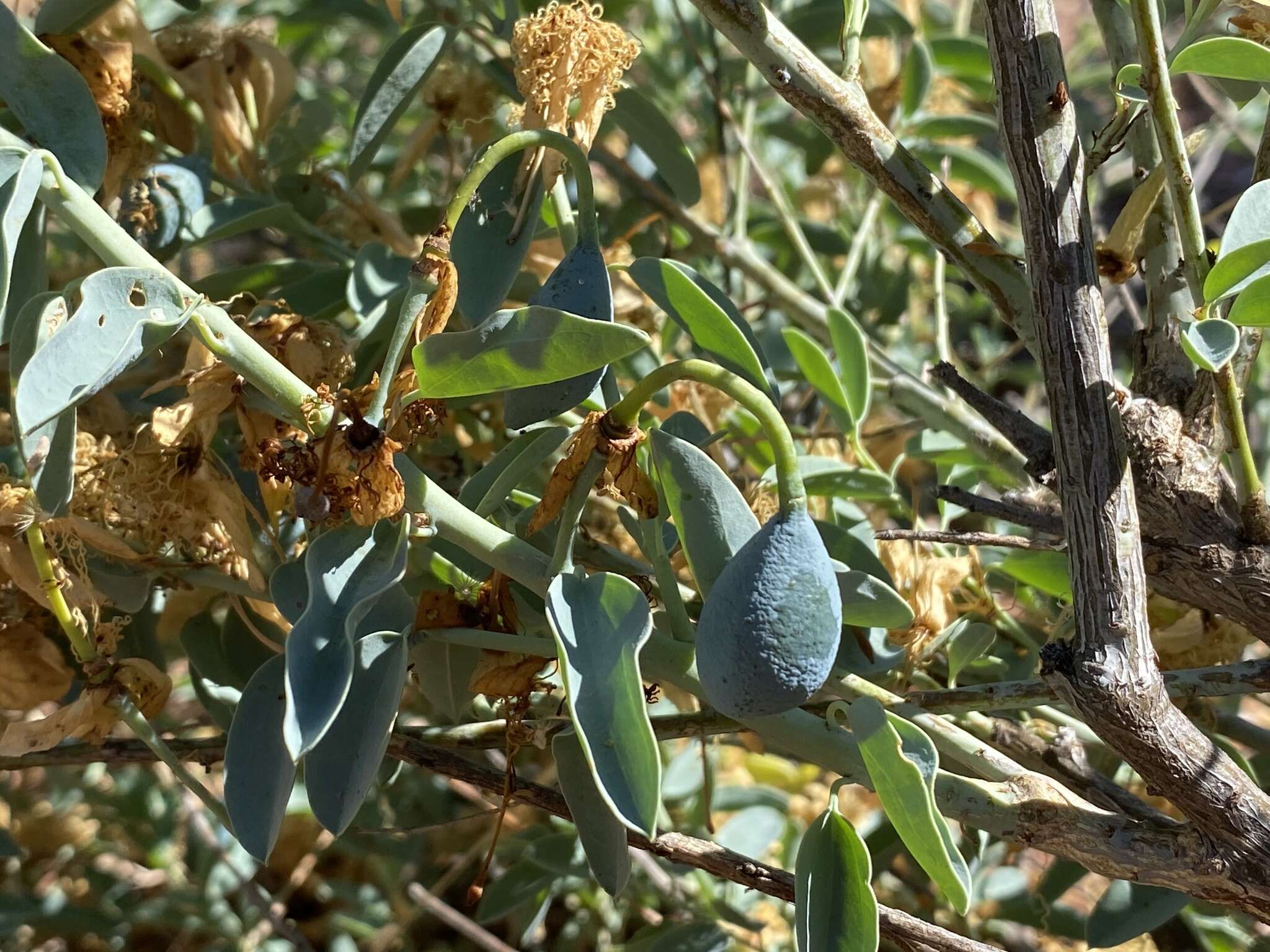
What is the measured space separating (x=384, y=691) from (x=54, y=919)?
29.0 inches

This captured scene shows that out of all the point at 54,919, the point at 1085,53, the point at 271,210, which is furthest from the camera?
the point at 1085,53

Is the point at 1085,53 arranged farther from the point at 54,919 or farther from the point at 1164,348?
the point at 54,919

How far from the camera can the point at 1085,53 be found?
1666mm

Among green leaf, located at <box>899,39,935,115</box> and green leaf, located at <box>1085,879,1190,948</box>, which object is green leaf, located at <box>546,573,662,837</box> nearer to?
green leaf, located at <box>1085,879,1190,948</box>

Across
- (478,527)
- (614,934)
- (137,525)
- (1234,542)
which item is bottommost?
(614,934)

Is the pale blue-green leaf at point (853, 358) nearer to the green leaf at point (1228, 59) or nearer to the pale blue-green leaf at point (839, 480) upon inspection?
the pale blue-green leaf at point (839, 480)

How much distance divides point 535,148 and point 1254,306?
0.34m

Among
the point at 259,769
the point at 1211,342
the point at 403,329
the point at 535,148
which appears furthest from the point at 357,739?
the point at 1211,342

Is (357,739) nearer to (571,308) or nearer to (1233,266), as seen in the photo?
(571,308)

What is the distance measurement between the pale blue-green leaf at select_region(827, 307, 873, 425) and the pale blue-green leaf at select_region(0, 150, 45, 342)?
0.49 meters

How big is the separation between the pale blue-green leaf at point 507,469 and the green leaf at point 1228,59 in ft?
1.10

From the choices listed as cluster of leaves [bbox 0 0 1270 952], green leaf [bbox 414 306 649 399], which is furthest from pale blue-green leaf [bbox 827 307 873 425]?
green leaf [bbox 414 306 649 399]

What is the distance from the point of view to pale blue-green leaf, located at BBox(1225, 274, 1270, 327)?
49cm

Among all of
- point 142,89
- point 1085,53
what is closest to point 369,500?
point 142,89
